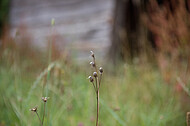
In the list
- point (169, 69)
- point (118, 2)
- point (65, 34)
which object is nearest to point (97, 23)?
point (118, 2)

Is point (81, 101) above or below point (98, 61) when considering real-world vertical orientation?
below

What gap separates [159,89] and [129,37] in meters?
2.57

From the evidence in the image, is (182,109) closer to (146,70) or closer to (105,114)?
(105,114)

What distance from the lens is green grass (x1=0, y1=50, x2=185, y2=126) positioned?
105cm

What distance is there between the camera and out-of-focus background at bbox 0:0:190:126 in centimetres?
120

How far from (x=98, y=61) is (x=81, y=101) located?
1.97m

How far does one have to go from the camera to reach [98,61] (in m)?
3.57

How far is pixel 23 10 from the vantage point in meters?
5.60

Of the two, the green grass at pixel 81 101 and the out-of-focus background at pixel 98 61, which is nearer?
the green grass at pixel 81 101

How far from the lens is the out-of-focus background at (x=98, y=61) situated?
1199mm

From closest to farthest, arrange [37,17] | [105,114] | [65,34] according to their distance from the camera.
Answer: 1. [105,114]
2. [65,34]
3. [37,17]

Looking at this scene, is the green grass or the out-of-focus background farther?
the out-of-focus background

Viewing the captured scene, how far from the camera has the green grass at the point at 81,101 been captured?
3.45 ft

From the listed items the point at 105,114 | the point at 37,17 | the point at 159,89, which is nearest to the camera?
the point at 105,114
